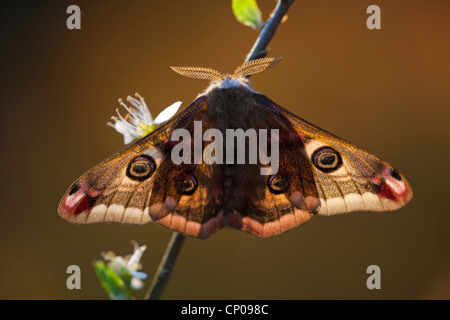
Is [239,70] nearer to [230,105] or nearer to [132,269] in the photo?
[230,105]

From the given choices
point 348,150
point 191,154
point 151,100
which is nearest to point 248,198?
point 191,154

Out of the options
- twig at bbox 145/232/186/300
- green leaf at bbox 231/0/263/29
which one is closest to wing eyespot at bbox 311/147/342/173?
twig at bbox 145/232/186/300

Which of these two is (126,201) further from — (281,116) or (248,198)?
(281,116)

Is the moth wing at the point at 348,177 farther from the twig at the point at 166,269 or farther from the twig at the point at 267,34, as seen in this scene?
the twig at the point at 166,269

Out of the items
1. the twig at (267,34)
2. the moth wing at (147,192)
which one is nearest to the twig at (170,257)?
the twig at (267,34)

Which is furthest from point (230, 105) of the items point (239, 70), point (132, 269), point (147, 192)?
point (132, 269)

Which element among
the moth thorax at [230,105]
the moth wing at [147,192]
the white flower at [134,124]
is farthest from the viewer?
the white flower at [134,124]

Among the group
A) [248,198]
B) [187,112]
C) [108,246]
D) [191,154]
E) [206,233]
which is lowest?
[206,233]
